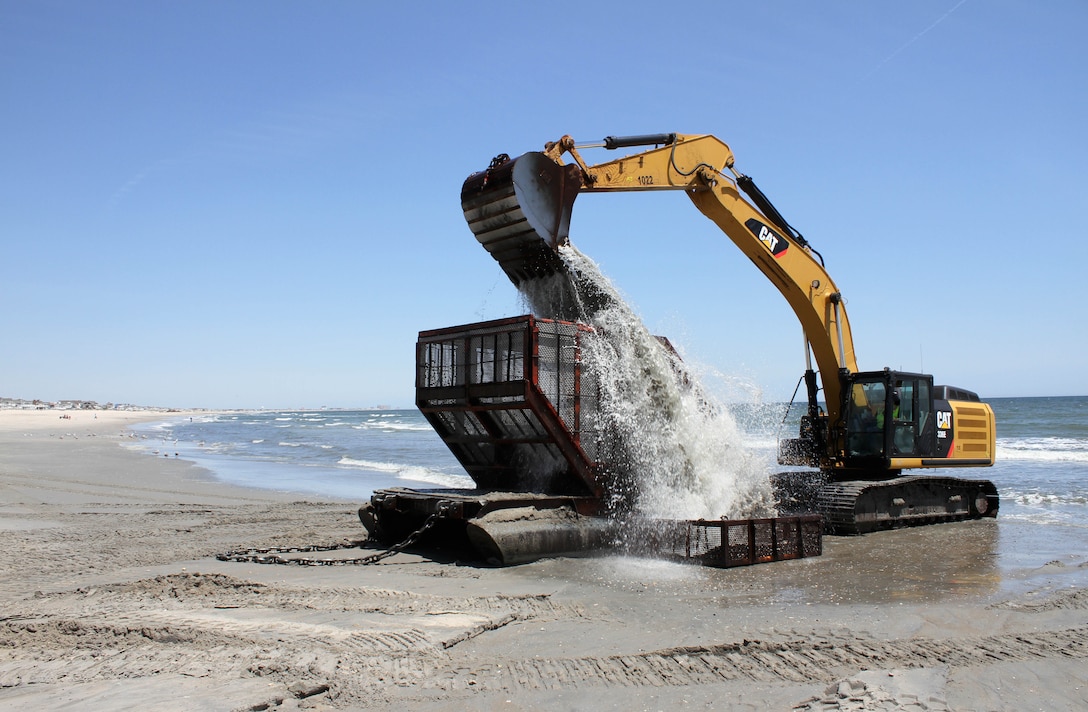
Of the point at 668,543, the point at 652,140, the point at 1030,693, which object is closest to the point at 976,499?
the point at 668,543

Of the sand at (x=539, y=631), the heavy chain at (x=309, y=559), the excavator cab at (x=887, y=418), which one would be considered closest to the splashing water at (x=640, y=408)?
the sand at (x=539, y=631)

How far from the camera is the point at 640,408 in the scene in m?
10.4

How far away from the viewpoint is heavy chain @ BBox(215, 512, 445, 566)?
30.6 feet

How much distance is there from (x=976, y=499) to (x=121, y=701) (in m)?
13.6

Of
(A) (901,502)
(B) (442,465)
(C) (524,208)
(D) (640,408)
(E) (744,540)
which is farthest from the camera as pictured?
(B) (442,465)

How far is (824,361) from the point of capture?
13344 mm

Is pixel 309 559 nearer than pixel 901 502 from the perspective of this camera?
Yes

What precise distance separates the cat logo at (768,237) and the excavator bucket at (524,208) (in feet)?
10.8

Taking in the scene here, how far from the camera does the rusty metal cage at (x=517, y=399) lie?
378 inches

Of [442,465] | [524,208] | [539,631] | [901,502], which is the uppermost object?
[524,208]

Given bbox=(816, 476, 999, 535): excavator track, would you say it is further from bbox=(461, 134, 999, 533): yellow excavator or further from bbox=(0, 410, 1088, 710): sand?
bbox=(0, 410, 1088, 710): sand

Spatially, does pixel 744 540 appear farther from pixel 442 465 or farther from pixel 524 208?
pixel 442 465

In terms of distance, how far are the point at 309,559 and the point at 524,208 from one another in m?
4.73

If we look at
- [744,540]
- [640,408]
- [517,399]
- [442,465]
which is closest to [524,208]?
[517,399]
